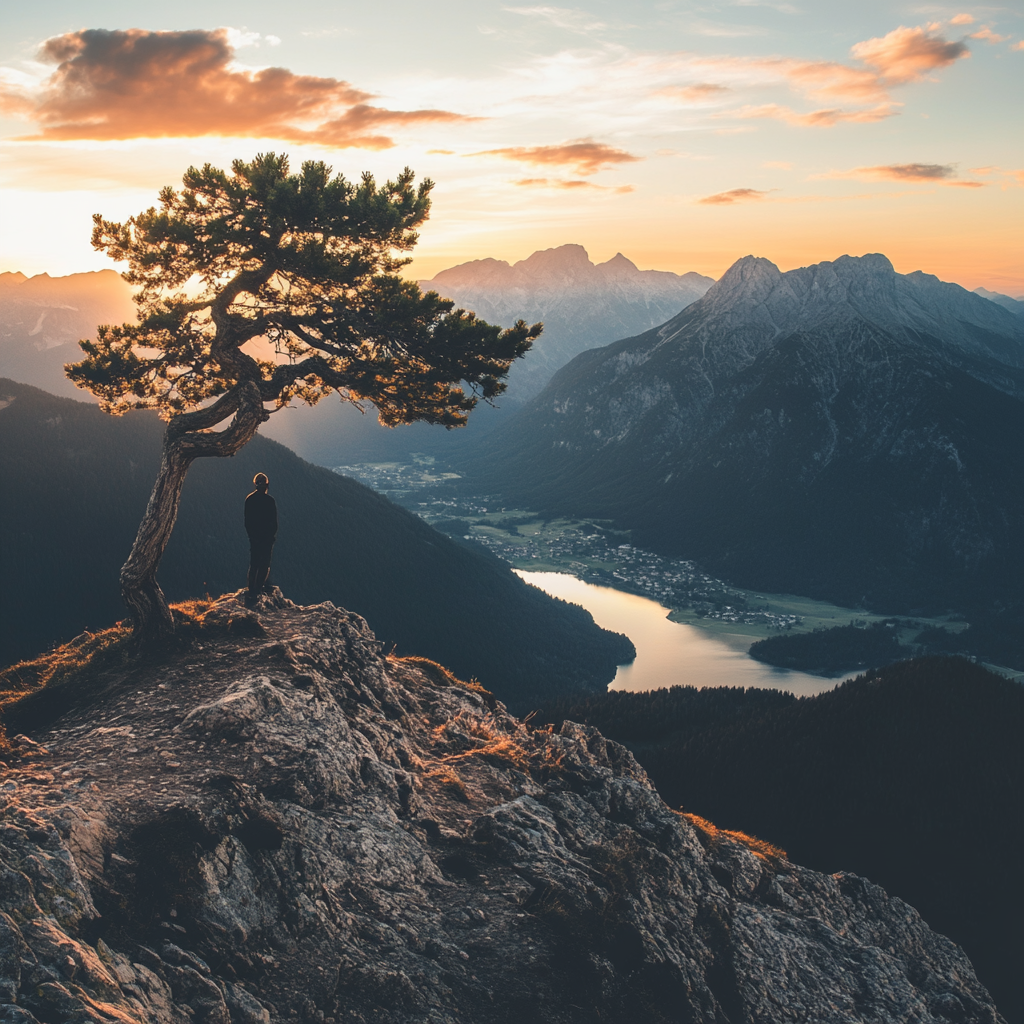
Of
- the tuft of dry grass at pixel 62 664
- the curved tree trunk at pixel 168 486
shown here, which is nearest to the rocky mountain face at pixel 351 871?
the tuft of dry grass at pixel 62 664

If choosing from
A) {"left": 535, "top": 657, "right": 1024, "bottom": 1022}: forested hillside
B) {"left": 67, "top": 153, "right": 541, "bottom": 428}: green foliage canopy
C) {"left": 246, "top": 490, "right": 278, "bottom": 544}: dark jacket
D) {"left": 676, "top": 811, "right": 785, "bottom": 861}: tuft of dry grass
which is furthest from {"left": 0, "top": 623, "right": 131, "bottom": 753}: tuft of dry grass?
{"left": 535, "top": 657, "right": 1024, "bottom": 1022}: forested hillside

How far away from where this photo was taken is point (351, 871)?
18.3 meters

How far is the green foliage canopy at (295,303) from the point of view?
24375 millimetres

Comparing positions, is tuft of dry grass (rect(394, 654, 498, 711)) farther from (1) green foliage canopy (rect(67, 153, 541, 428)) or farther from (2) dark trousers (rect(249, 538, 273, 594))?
(1) green foliage canopy (rect(67, 153, 541, 428))

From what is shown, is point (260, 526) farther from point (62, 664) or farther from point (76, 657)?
point (62, 664)

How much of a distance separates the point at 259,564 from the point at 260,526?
5.46 ft

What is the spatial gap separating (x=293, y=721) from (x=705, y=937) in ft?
49.5

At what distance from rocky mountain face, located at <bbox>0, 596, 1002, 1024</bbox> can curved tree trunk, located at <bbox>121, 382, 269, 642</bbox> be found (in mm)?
1536

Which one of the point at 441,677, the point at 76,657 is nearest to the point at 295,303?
the point at 76,657

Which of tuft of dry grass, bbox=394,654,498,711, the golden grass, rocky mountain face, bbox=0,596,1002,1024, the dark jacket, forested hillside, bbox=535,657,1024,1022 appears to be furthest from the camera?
forested hillside, bbox=535,657,1024,1022

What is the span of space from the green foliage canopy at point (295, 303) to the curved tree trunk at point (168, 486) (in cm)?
76

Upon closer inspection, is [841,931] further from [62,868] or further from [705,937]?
[62,868]

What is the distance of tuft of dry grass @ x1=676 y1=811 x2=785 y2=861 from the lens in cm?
2908

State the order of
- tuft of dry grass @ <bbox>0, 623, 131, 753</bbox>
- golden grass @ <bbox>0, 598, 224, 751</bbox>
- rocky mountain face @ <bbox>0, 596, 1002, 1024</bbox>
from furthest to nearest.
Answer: golden grass @ <bbox>0, 598, 224, 751</bbox> → tuft of dry grass @ <bbox>0, 623, 131, 753</bbox> → rocky mountain face @ <bbox>0, 596, 1002, 1024</bbox>
